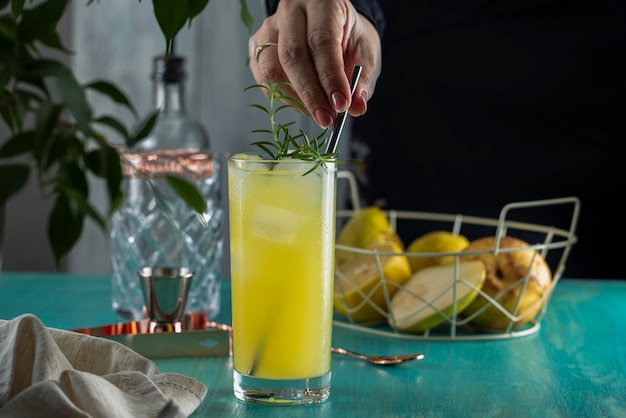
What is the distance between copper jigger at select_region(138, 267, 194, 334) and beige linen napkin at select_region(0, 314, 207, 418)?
197mm

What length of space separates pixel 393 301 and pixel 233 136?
1750mm

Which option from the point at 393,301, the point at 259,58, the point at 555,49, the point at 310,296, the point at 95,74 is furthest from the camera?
the point at 95,74

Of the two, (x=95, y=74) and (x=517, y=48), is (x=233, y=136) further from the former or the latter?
(x=517, y=48)

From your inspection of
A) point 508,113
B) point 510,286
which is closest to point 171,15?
point 510,286

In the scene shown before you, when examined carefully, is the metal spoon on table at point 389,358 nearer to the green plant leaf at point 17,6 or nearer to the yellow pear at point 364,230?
the yellow pear at point 364,230

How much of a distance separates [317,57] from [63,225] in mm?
309

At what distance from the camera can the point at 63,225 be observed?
694 millimetres

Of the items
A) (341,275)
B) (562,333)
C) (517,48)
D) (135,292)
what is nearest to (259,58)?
(341,275)

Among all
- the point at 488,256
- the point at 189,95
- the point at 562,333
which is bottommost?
the point at 562,333

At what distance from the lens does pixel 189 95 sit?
9.14 feet

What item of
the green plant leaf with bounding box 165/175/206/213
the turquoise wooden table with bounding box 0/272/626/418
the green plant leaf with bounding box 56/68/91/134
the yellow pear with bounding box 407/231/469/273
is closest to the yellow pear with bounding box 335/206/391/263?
the yellow pear with bounding box 407/231/469/273

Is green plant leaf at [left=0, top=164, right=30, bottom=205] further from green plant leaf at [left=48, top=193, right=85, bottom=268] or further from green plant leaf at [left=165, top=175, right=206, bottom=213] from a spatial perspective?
green plant leaf at [left=165, top=175, right=206, bottom=213]

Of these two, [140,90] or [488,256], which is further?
[140,90]

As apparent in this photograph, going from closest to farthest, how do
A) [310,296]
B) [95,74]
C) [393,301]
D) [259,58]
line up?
[310,296] < [259,58] < [393,301] < [95,74]
